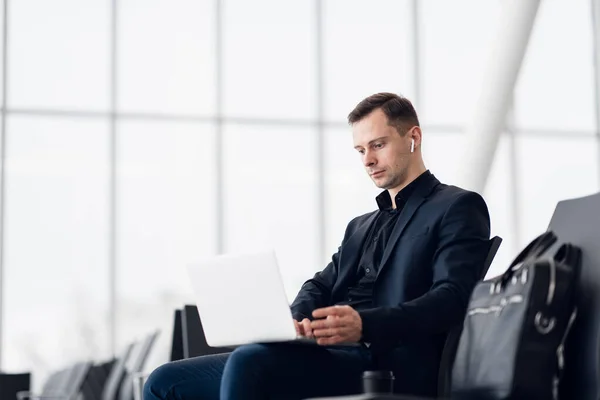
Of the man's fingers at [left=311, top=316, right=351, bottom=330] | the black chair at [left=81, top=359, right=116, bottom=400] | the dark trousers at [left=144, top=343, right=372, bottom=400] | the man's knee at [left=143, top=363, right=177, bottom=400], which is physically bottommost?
the black chair at [left=81, top=359, right=116, bottom=400]

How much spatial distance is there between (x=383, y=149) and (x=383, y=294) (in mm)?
494

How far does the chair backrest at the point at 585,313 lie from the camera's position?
2777 millimetres

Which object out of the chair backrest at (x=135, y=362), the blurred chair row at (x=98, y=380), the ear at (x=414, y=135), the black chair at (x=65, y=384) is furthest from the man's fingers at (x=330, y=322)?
the black chair at (x=65, y=384)

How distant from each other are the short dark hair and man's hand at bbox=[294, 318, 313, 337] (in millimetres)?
758

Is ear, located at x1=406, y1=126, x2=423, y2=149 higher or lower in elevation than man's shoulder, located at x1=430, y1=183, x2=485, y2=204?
higher

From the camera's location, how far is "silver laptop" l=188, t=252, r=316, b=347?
302cm

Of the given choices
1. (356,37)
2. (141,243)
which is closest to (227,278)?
(141,243)

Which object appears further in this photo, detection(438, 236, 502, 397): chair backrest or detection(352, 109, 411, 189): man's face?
detection(352, 109, 411, 189): man's face

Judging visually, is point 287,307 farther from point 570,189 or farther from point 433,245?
point 570,189

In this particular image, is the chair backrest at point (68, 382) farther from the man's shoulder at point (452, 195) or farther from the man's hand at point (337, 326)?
the man's hand at point (337, 326)

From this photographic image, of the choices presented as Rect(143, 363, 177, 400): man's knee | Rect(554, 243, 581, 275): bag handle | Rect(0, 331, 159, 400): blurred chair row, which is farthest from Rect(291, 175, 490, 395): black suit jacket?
Rect(0, 331, 159, 400): blurred chair row

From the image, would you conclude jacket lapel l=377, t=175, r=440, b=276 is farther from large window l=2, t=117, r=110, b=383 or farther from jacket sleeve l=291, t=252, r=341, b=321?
large window l=2, t=117, r=110, b=383

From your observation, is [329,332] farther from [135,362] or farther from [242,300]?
[135,362]

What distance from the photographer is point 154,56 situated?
10695mm
